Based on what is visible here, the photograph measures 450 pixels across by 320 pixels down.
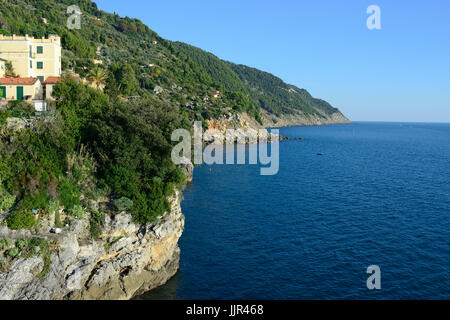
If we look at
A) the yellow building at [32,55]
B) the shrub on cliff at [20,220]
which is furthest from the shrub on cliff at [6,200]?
A: the yellow building at [32,55]

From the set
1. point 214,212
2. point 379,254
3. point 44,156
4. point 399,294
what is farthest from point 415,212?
point 44,156

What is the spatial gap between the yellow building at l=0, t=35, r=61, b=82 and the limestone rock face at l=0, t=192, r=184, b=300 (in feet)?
92.8

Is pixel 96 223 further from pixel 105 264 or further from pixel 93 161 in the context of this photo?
pixel 93 161

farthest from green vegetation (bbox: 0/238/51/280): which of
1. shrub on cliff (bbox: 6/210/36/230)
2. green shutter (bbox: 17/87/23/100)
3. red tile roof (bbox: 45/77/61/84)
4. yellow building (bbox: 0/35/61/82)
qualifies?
yellow building (bbox: 0/35/61/82)

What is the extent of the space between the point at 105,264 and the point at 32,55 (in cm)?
3316

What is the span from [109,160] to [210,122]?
84.5 m

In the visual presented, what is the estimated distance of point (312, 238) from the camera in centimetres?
3459

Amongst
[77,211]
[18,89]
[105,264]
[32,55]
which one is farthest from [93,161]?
[32,55]

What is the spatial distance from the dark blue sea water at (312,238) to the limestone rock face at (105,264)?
1672 mm

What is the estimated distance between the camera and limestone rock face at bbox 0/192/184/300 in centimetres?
1991

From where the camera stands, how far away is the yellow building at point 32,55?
4162 cm

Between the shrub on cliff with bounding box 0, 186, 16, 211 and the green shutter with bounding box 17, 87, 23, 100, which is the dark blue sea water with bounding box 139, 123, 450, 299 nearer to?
the shrub on cliff with bounding box 0, 186, 16, 211

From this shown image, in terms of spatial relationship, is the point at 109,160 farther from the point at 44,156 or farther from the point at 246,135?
the point at 246,135
